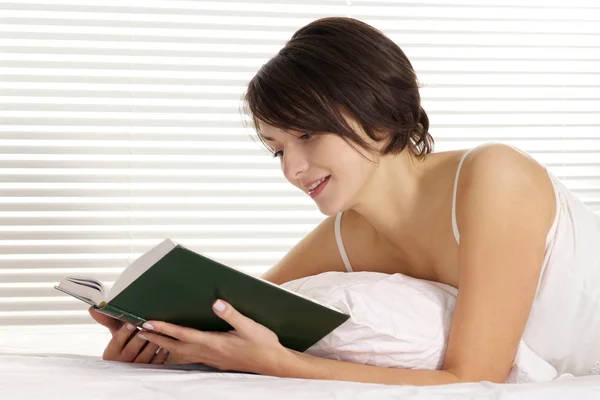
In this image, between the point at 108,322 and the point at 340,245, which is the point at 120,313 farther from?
the point at 340,245

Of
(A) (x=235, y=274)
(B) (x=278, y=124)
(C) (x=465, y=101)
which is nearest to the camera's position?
(A) (x=235, y=274)

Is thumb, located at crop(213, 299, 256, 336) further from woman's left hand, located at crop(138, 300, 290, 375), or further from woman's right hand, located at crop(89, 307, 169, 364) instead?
woman's right hand, located at crop(89, 307, 169, 364)

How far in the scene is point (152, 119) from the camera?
8.42ft

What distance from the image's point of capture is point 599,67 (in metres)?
2.88

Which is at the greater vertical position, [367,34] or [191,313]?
[367,34]

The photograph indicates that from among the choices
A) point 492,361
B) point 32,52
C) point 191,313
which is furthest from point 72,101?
point 492,361

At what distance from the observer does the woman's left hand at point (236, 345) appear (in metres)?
1.18

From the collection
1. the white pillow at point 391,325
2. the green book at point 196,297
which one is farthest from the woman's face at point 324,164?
the green book at point 196,297

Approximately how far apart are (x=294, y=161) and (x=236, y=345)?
414mm

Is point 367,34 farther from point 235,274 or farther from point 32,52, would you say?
point 32,52

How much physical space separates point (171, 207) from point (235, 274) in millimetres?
1575

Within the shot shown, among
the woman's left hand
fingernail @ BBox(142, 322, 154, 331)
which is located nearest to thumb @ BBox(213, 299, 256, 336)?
the woman's left hand

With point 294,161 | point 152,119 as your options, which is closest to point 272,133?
point 294,161

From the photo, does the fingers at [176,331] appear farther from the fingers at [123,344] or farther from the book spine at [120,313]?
the fingers at [123,344]
